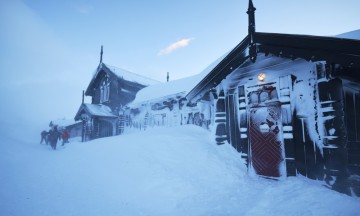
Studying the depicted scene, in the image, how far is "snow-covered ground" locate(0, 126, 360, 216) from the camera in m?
4.49

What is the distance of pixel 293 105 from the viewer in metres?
5.95

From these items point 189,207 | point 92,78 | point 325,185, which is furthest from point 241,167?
point 92,78

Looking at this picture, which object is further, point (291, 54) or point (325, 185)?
point (291, 54)

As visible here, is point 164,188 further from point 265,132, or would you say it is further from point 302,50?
point 302,50

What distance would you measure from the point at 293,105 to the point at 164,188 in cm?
446

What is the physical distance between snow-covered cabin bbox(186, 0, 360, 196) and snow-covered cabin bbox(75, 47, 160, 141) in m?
13.1

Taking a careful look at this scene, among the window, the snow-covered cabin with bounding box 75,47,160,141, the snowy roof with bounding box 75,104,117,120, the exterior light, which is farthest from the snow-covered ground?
the window

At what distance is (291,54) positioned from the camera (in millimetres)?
5711

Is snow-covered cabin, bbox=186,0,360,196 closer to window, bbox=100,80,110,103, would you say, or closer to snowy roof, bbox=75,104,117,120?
snowy roof, bbox=75,104,117,120

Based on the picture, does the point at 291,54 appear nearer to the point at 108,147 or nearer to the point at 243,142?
the point at 243,142

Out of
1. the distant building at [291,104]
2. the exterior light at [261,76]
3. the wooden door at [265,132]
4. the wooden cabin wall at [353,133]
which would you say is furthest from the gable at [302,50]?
the wooden door at [265,132]

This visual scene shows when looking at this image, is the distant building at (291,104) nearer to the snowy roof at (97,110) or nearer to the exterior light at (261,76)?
the exterior light at (261,76)

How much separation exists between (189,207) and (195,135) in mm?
4573

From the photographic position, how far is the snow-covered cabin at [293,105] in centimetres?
491
